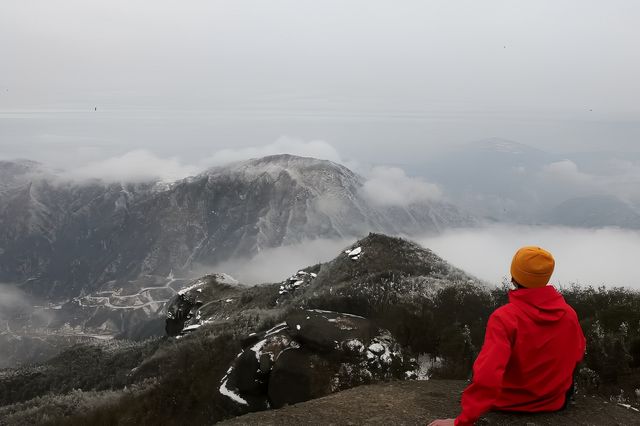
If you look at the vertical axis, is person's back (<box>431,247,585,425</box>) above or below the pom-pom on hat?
below

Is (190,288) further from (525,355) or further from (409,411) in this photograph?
(525,355)

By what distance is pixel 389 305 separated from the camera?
17.2m

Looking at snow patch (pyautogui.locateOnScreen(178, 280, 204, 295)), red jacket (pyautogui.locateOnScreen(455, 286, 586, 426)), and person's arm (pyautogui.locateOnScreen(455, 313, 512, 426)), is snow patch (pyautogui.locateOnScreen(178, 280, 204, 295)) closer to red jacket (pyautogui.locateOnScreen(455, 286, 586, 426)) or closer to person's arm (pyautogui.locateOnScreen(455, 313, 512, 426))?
red jacket (pyautogui.locateOnScreen(455, 286, 586, 426))

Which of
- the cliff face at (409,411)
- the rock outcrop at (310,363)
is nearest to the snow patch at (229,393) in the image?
the rock outcrop at (310,363)

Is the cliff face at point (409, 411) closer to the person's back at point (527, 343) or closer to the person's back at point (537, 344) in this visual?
the person's back at point (537, 344)

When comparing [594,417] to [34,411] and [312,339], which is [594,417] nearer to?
[312,339]

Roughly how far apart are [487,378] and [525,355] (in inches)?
35.7

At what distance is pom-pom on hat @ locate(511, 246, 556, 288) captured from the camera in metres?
5.72

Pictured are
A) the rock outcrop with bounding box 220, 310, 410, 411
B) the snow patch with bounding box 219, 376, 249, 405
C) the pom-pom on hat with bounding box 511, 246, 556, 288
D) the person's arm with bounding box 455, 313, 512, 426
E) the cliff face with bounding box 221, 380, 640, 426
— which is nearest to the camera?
the person's arm with bounding box 455, 313, 512, 426

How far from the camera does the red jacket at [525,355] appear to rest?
17.5 feet

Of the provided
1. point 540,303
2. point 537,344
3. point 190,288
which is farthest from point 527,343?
point 190,288

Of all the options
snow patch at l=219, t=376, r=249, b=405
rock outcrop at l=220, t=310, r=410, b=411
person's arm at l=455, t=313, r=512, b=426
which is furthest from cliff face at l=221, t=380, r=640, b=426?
snow patch at l=219, t=376, r=249, b=405

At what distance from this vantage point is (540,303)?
5812mm

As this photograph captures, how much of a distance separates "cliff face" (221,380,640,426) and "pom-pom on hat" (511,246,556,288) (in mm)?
2314
